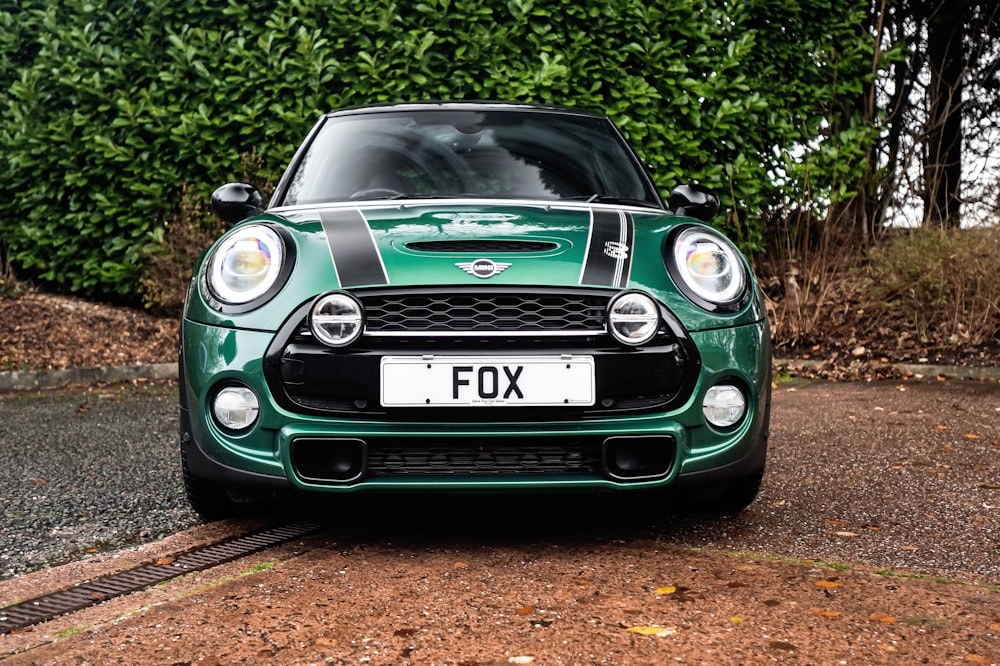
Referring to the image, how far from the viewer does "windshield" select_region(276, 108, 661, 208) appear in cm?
395

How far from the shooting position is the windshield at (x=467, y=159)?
395 centimetres

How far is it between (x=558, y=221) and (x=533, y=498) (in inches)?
44.8

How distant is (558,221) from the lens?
10.7ft

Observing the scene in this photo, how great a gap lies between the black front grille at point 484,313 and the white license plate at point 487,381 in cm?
8

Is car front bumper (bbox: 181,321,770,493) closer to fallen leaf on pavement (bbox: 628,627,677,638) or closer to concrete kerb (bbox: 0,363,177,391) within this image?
fallen leaf on pavement (bbox: 628,627,677,638)

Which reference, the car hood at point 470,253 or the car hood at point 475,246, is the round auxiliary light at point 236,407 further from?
the car hood at point 475,246

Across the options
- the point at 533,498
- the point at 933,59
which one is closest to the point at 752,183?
the point at 933,59

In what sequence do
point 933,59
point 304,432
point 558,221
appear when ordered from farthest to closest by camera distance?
1. point 933,59
2. point 558,221
3. point 304,432

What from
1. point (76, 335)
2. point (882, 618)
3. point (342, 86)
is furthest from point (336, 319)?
point (76, 335)

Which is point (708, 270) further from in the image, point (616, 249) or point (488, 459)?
point (488, 459)

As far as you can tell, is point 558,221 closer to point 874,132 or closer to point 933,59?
point 874,132

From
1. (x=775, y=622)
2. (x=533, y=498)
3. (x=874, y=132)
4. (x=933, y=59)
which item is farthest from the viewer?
(x=933, y=59)

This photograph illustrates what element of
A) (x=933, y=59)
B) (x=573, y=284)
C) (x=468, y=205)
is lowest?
A: (x=573, y=284)

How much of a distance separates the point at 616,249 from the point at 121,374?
17.3 ft
